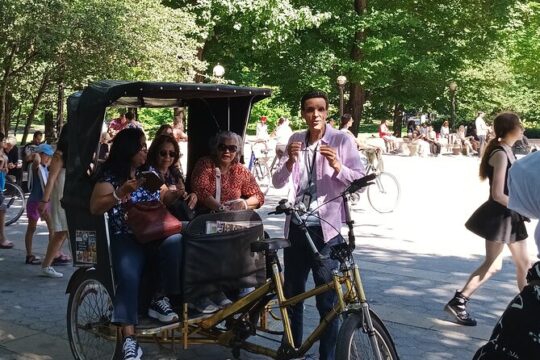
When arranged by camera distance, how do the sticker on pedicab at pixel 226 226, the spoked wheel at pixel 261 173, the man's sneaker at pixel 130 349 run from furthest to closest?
the spoked wheel at pixel 261 173
the sticker on pedicab at pixel 226 226
the man's sneaker at pixel 130 349

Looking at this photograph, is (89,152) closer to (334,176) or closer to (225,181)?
(225,181)

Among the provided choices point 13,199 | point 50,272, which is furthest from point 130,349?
point 13,199

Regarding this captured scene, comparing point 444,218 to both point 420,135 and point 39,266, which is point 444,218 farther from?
point 420,135

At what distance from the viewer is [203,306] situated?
14.0 ft

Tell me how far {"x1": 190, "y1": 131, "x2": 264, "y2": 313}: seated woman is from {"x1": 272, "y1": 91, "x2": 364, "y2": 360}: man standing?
618 mm

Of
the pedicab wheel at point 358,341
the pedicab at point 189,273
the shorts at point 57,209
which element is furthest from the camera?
the shorts at point 57,209

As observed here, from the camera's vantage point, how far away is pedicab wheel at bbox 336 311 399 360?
3.42m

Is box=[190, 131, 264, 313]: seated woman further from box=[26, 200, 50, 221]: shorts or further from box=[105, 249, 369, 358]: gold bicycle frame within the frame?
box=[26, 200, 50, 221]: shorts

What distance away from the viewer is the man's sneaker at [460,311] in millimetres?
5578

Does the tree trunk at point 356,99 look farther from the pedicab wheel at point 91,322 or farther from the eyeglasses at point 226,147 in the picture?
the pedicab wheel at point 91,322

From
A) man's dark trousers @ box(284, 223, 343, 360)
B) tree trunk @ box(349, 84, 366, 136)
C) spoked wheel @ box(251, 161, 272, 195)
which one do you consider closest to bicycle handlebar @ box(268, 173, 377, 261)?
man's dark trousers @ box(284, 223, 343, 360)

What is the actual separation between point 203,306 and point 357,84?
28272mm

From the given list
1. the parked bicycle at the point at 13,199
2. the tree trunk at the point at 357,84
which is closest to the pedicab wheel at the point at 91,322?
the parked bicycle at the point at 13,199

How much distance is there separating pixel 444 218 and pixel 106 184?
27.9 feet
